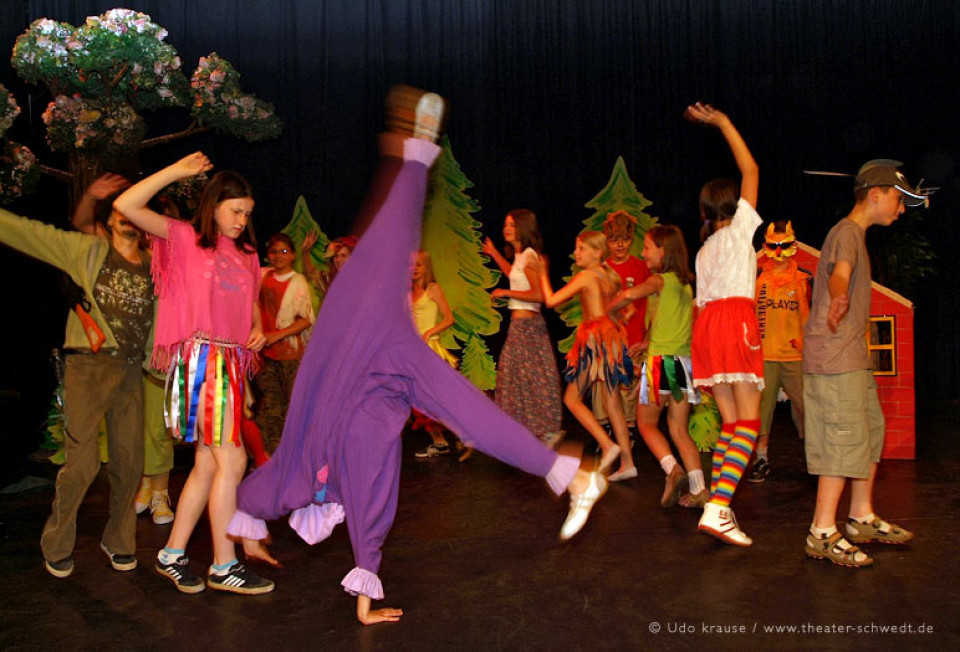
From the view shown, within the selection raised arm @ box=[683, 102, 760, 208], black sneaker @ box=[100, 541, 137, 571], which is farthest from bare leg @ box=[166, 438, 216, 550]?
raised arm @ box=[683, 102, 760, 208]

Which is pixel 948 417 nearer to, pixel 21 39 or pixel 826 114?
pixel 826 114

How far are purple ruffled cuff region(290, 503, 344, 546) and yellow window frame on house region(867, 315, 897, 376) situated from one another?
13.2ft

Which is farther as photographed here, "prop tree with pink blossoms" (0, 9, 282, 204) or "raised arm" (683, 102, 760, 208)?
"prop tree with pink blossoms" (0, 9, 282, 204)

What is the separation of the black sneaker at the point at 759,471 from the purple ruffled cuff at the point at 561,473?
251cm

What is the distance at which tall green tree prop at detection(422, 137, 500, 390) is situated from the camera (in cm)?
922

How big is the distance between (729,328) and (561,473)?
4.52 feet

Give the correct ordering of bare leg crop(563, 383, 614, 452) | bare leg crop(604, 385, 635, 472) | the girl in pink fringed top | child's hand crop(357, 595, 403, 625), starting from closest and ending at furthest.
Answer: child's hand crop(357, 595, 403, 625) → the girl in pink fringed top → bare leg crop(563, 383, 614, 452) → bare leg crop(604, 385, 635, 472)

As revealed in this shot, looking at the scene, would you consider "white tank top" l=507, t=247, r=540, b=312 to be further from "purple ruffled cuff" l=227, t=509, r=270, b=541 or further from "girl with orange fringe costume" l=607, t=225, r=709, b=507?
"purple ruffled cuff" l=227, t=509, r=270, b=541

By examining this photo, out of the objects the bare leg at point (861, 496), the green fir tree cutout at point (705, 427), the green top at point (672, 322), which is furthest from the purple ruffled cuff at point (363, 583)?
the green fir tree cutout at point (705, 427)

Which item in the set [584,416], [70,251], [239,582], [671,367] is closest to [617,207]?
[584,416]

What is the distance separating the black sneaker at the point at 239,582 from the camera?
3.21 m

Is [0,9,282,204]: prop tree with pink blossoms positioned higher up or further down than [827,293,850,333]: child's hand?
higher up

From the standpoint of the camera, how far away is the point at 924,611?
2.86 m

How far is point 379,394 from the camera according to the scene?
9.37 ft
